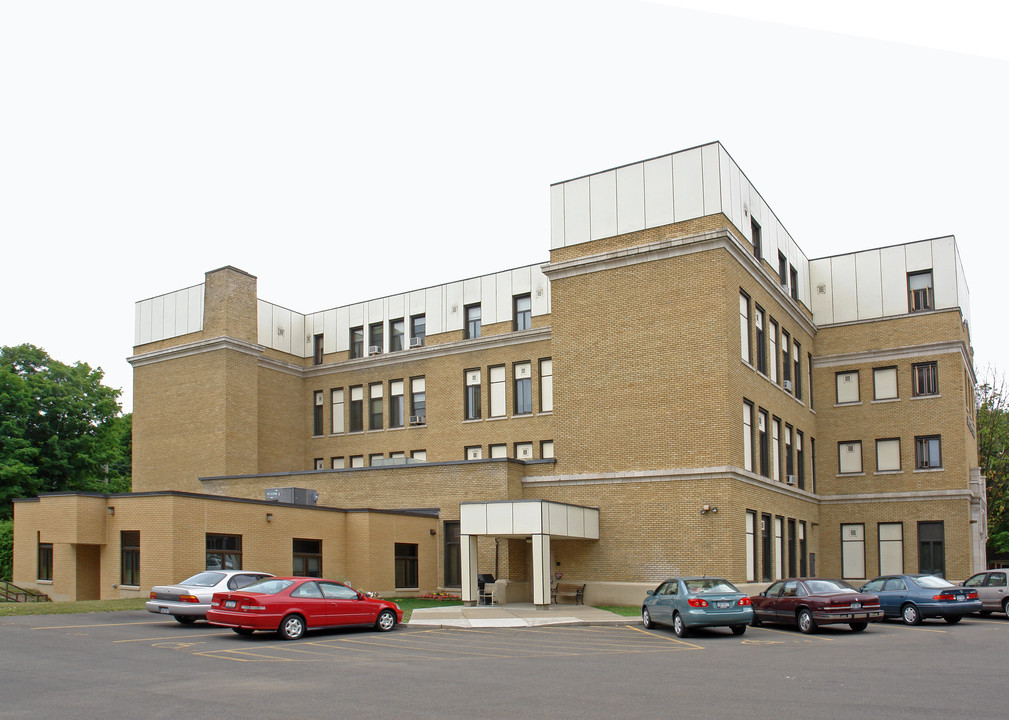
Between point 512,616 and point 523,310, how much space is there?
2195 cm

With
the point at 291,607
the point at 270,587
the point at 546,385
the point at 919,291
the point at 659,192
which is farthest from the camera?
the point at 546,385

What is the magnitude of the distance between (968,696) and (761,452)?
23.0 m

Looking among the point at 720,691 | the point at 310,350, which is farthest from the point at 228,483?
the point at 720,691

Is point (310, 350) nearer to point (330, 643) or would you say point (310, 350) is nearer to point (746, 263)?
point (746, 263)

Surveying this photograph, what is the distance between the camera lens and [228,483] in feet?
141

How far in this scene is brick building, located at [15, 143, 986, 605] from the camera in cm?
3183

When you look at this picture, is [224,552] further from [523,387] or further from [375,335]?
[375,335]

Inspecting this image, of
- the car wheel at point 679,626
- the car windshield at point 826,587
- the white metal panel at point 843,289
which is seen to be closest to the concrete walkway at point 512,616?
the car wheel at point 679,626

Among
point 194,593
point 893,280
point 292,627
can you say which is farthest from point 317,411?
point 292,627

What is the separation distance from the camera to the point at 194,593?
78.6ft

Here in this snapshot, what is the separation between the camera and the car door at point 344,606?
72.8 ft

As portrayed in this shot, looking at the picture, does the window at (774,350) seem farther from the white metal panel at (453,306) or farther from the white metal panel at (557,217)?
the white metal panel at (453,306)

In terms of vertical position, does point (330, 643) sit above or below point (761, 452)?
below

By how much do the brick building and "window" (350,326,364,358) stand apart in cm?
9
